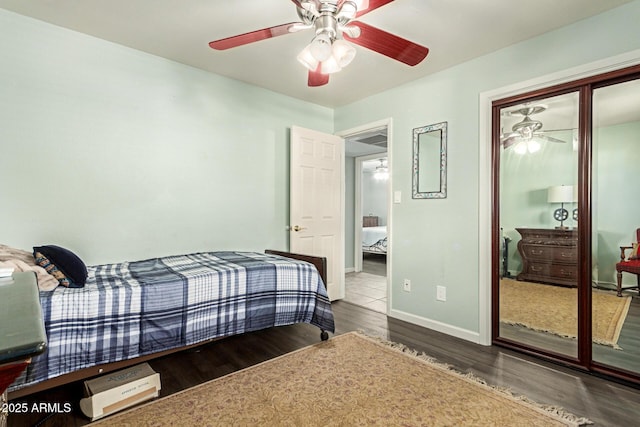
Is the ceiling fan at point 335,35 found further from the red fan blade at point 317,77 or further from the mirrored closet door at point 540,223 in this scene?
the mirrored closet door at point 540,223

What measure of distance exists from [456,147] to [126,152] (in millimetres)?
2912

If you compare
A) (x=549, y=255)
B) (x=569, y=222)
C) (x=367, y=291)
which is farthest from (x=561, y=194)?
(x=367, y=291)

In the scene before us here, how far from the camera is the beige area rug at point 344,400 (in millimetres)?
1696

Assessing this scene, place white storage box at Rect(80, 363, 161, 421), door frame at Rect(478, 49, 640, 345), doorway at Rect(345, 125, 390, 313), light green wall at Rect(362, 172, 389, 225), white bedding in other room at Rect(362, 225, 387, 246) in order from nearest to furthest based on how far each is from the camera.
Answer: white storage box at Rect(80, 363, 161, 421)
door frame at Rect(478, 49, 640, 345)
doorway at Rect(345, 125, 390, 313)
white bedding in other room at Rect(362, 225, 387, 246)
light green wall at Rect(362, 172, 389, 225)

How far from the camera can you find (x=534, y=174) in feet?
8.57

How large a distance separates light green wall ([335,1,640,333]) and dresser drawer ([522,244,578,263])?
40cm

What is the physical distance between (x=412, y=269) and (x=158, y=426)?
2512 millimetres

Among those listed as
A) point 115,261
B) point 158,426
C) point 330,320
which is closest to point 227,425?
point 158,426

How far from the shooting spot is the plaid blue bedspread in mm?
1762

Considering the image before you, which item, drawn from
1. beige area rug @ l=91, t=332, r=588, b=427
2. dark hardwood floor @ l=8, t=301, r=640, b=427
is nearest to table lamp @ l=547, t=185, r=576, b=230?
dark hardwood floor @ l=8, t=301, r=640, b=427

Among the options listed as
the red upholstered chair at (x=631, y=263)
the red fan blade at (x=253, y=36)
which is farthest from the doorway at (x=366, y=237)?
the red fan blade at (x=253, y=36)

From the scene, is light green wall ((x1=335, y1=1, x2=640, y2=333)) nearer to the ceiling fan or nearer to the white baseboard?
the white baseboard

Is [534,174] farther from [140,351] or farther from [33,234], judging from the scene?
[33,234]

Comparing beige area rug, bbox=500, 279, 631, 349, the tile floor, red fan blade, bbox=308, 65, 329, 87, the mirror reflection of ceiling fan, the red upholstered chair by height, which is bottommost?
the tile floor
